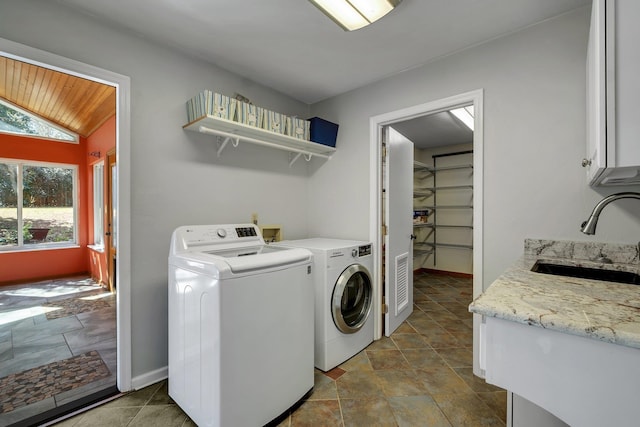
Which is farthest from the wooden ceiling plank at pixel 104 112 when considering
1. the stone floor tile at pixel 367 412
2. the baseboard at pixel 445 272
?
the baseboard at pixel 445 272

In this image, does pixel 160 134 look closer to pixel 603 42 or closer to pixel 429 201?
pixel 603 42

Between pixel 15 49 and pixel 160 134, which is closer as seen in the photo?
pixel 15 49

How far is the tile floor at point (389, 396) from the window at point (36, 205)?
14.4 feet

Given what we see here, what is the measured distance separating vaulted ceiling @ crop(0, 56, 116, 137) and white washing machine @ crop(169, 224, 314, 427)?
2067 millimetres

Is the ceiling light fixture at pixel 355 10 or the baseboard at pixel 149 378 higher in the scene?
the ceiling light fixture at pixel 355 10

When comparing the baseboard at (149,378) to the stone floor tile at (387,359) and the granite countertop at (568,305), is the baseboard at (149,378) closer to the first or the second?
the stone floor tile at (387,359)

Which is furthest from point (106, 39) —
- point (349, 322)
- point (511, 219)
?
point (511, 219)

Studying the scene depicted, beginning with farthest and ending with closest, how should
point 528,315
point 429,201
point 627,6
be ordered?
point 429,201 < point 627,6 < point 528,315

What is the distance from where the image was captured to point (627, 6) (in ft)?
2.81

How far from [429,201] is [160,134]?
180 inches

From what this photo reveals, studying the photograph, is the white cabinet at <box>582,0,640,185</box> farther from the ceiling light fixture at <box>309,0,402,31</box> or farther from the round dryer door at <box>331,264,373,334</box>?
the round dryer door at <box>331,264,373,334</box>

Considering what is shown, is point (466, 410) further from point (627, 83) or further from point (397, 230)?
point (627, 83)

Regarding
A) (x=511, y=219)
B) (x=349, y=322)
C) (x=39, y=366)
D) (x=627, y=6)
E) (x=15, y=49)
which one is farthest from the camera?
(x=349, y=322)

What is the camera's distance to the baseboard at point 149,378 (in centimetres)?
178
